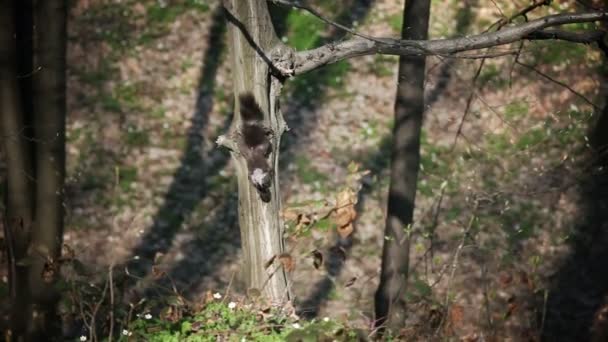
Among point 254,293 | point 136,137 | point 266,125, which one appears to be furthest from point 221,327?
point 136,137

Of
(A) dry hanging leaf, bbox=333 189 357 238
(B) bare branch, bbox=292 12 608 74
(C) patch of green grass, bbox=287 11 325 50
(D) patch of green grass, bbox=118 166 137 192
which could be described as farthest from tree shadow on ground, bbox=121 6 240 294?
(B) bare branch, bbox=292 12 608 74

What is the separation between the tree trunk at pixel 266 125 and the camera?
189 inches

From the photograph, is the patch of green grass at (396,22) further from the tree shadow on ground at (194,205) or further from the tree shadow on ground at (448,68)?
the tree shadow on ground at (194,205)

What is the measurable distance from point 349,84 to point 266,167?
6513mm

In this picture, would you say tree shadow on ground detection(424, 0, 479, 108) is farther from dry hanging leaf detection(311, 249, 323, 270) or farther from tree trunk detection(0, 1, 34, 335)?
dry hanging leaf detection(311, 249, 323, 270)

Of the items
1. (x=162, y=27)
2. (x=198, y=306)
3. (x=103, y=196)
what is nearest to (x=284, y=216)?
(x=198, y=306)

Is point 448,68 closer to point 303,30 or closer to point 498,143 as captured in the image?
point 498,143

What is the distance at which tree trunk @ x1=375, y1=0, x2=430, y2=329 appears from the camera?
6.62 meters

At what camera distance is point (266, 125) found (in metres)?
4.94

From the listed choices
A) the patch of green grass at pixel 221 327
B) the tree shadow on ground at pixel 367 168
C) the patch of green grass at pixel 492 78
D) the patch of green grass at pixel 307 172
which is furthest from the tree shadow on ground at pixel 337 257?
the patch of green grass at pixel 221 327

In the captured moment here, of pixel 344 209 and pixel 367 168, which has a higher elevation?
pixel 367 168

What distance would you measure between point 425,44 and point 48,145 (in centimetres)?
299

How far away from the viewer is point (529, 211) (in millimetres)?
10141

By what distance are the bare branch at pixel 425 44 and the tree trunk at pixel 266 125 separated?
0.25 metres
